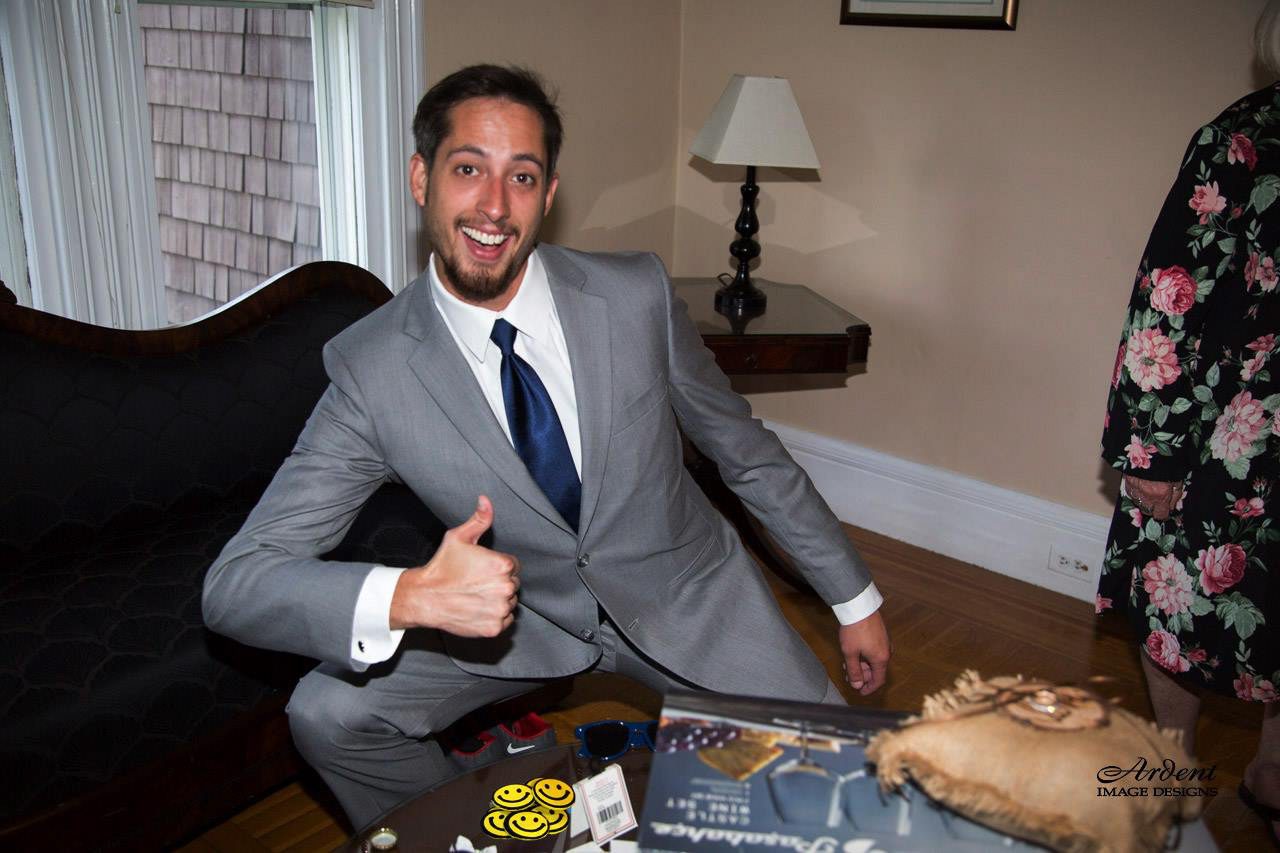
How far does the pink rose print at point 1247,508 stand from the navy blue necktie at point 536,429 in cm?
130

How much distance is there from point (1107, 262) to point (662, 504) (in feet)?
6.22

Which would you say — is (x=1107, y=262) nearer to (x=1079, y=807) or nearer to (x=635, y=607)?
(x=635, y=607)

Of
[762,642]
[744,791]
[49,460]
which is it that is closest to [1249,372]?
[762,642]

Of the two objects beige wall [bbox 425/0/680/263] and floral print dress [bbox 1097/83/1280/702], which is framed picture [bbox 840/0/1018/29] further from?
floral print dress [bbox 1097/83/1280/702]

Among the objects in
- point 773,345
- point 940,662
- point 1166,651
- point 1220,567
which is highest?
point 773,345

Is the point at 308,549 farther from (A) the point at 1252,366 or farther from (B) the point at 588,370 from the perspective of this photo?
(A) the point at 1252,366

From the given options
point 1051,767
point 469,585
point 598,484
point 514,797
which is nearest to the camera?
point 1051,767

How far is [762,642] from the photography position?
2131 mm

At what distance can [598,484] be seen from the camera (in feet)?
6.60

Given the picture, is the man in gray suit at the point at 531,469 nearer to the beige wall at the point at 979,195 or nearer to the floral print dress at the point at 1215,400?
the floral print dress at the point at 1215,400

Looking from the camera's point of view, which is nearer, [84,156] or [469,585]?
[469,585]

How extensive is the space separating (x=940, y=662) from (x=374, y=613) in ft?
6.59

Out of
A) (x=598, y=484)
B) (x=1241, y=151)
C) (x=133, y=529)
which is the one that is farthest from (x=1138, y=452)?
(x=133, y=529)

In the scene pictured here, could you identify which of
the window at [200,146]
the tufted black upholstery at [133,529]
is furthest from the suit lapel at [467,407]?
the window at [200,146]
